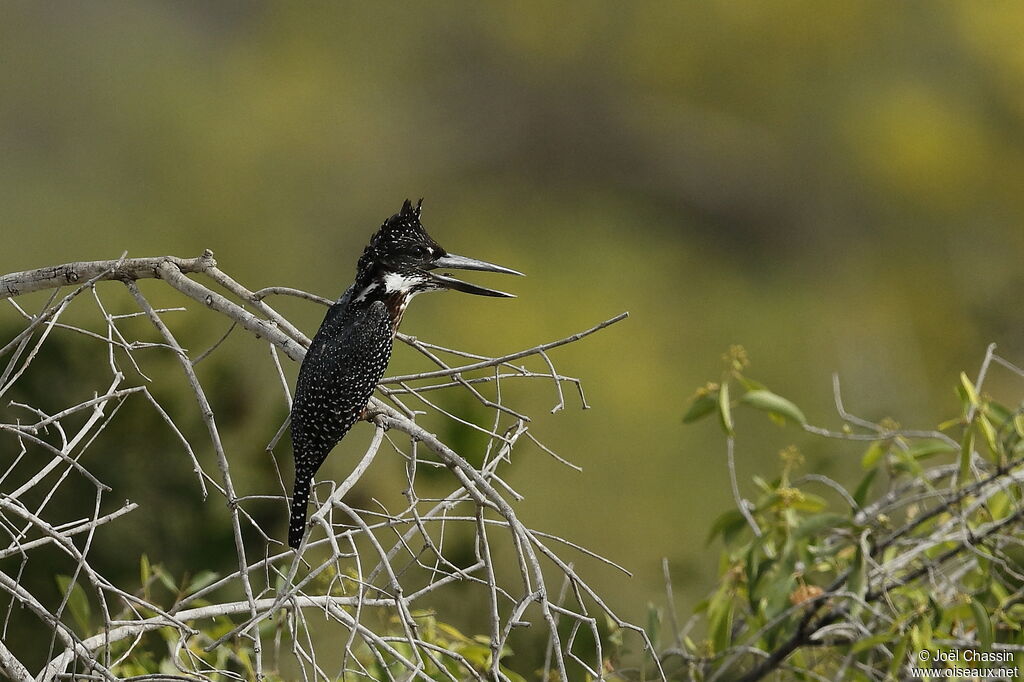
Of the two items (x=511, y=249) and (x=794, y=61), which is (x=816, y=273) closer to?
(x=794, y=61)

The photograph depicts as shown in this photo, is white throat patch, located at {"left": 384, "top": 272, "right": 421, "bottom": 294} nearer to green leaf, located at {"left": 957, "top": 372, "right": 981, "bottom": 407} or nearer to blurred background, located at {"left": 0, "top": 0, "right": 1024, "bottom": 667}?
green leaf, located at {"left": 957, "top": 372, "right": 981, "bottom": 407}

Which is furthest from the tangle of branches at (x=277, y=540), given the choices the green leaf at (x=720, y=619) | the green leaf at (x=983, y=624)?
the green leaf at (x=983, y=624)

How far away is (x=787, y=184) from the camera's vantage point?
915 cm

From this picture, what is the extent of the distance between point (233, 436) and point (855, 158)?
6.84 metres

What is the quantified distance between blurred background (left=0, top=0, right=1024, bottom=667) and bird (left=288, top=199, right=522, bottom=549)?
4.62 m

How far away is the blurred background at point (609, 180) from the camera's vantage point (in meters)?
7.29

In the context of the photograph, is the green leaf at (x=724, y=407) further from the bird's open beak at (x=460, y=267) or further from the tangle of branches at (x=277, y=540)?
the bird's open beak at (x=460, y=267)

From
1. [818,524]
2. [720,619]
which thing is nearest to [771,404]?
[818,524]

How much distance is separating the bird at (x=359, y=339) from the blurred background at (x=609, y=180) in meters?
4.62

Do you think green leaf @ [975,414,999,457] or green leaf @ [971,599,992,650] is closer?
green leaf @ [971,599,992,650]

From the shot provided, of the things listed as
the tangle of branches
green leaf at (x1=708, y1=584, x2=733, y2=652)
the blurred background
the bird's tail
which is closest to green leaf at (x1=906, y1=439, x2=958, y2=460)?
green leaf at (x1=708, y1=584, x2=733, y2=652)

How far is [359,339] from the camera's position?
1.77 metres

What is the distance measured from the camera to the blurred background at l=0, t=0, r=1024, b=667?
729 centimetres

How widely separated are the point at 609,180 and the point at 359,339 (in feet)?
24.7
